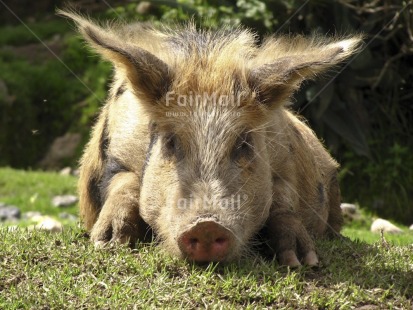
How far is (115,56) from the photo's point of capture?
5.68m

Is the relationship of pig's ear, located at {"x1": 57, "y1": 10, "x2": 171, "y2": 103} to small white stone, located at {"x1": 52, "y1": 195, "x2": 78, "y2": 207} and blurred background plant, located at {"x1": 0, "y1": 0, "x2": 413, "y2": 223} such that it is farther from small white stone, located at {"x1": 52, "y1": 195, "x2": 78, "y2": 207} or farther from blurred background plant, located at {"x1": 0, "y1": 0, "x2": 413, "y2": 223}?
small white stone, located at {"x1": 52, "y1": 195, "x2": 78, "y2": 207}

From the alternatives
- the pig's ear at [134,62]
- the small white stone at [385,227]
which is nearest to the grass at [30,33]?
the small white stone at [385,227]

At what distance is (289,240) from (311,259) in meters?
0.25

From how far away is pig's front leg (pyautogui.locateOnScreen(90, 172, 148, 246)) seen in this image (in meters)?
5.88

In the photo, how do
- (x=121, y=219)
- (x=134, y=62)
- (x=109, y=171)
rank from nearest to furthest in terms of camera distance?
(x=134, y=62) → (x=121, y=219) → (x=109, y=171)

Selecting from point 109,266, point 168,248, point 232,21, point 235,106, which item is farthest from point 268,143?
point 232,21

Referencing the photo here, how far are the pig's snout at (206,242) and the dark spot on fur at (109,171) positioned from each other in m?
1.51

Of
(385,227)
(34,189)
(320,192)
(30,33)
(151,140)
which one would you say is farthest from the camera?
(30,33)

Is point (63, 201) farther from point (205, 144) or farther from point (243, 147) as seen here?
point (205, 144)

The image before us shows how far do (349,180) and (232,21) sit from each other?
2.96 metres

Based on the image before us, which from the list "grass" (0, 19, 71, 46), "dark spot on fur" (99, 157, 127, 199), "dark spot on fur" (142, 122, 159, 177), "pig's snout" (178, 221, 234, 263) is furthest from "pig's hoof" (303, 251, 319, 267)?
"grass" (0, 19, 71, 46)

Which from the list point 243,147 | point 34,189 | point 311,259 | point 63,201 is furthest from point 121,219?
point 34,189

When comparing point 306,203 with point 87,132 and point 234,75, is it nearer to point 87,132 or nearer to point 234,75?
point 234,75

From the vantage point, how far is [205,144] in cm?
548
